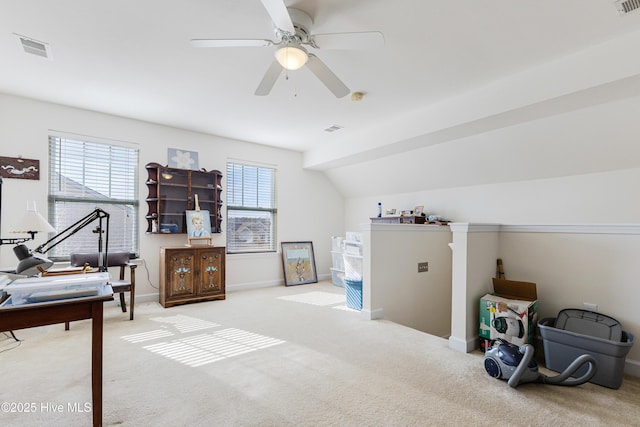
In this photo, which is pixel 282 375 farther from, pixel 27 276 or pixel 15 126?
pixel 15 126

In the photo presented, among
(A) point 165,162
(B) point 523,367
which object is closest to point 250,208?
(A) point 165,162

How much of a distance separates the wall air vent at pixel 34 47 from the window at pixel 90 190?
5.09 ft

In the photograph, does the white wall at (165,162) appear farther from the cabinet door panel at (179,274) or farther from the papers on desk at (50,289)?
the papers on desk at (50,289)

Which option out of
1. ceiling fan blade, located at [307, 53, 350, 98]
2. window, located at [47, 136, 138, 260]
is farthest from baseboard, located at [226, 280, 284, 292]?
ceiling fan blade, located at [307, 53, 350, 98]

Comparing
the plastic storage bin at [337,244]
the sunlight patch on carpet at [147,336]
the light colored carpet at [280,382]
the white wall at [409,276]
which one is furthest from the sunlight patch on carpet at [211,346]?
the plastic storage bin at [337,244]

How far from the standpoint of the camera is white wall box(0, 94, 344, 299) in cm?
368

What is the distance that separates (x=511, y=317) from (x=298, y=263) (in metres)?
3.96

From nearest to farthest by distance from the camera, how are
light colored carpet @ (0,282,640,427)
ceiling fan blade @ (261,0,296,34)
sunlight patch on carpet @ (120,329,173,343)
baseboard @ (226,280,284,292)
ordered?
ceiling fan blade @ (261,0,296,34)
light colored carpet @ (0,282,640,427)
sunlight patch on carpet @ (120,329,173,343)
baseboard @ (226,280,284,292)

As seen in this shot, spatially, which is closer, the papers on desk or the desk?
the desk

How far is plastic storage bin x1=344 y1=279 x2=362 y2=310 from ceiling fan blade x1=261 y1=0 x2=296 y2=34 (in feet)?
10.3

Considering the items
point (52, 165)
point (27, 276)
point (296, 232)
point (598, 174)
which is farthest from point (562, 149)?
point (52, 165)

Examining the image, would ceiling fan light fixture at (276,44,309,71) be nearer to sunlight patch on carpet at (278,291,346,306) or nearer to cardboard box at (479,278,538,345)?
cardboard box at (479,278,538,345)

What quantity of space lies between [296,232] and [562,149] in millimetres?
4397

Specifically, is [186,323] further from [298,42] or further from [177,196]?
[298,42]
